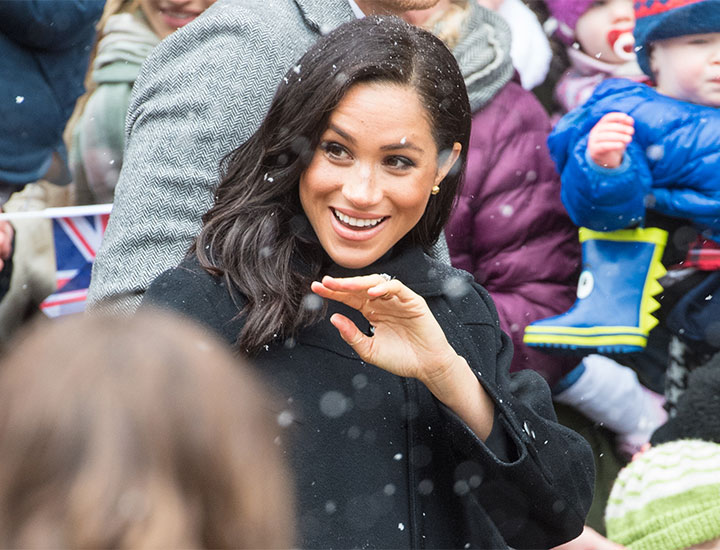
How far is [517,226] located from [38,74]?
5.54ft

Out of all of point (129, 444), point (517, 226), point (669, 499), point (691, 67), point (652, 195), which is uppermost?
point (129, 444)

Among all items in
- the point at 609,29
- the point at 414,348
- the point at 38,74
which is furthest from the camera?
the point at 609,29

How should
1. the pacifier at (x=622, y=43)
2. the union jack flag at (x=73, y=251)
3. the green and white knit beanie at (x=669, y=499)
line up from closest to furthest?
1. the green and white knit beanie at (x=669, y=499)
2. the union jack flag at (x=73, y=251)
3. the pacifier at (x=622, y=43)

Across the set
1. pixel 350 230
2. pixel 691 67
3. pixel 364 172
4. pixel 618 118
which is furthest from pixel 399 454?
pixel 691 67

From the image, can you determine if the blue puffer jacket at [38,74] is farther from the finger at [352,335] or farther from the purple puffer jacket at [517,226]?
the finger at [352,335]

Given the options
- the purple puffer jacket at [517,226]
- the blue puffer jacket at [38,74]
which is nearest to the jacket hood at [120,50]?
the blue puffer jacket at [38,74]

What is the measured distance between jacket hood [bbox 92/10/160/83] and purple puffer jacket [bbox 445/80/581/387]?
120 centimetres

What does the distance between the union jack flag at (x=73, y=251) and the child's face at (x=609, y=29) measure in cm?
193

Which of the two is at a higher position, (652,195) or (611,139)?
(611,139)

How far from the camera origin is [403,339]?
2.06m

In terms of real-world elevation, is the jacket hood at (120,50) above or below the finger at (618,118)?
above

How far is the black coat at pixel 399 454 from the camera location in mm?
2023

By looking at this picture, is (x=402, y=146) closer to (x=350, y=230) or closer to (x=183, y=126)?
(x=350, y=230)

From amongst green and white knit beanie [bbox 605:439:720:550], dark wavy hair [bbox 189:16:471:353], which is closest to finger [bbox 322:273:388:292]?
dark wavy hair [bbox 189:16:471:353]
